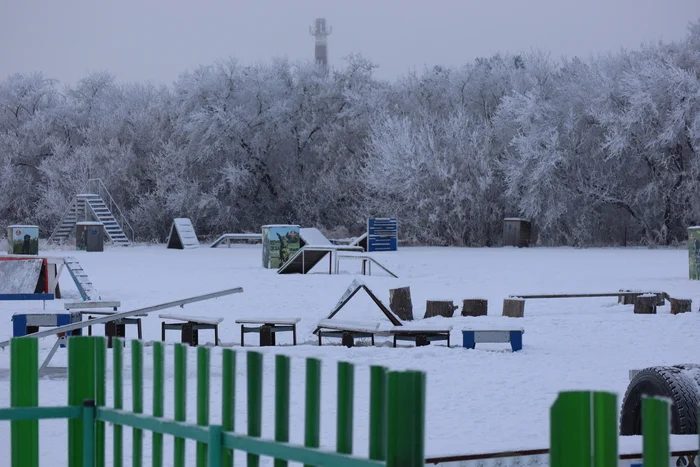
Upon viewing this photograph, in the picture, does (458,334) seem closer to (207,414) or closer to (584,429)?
(207,414)

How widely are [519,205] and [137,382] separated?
3190cm

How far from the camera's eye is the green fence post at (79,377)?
11.7 feet

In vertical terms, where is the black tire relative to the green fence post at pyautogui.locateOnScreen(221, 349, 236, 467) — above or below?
below

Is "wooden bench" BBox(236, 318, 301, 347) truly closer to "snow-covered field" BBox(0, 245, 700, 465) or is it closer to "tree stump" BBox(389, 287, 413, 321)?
"snow-covered field" BBox(0, 245, 700, 465)

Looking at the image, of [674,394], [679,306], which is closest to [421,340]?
[679,306]

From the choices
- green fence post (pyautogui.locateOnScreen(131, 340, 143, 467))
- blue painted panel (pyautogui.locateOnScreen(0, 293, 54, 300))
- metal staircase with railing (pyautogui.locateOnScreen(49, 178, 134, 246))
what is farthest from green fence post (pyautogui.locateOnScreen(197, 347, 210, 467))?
metal staircase with railing (pyautogui.locateOnScreen(49, 178, 134, 246))

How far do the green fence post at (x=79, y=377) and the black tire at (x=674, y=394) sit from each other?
9.74 feet

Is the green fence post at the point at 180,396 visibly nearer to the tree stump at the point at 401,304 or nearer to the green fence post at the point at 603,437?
the green fence post at the point at 603,437

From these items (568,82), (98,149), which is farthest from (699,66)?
(98,149)

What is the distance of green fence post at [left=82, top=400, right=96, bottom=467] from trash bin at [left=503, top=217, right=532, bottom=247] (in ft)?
102

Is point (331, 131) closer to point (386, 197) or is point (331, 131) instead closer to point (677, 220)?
point (386, 197)

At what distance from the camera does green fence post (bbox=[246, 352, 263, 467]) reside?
3053 millimetres

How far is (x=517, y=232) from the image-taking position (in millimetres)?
34188

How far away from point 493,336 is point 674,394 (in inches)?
210
